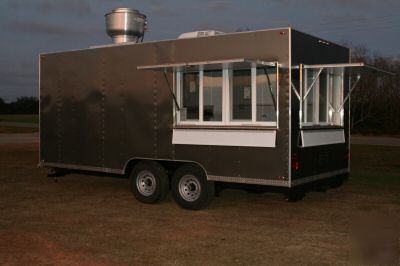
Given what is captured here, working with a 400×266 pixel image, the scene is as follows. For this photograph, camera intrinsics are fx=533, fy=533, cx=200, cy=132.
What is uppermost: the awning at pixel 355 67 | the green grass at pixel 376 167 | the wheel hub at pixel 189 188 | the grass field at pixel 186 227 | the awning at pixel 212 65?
the awning at pixel 212 65

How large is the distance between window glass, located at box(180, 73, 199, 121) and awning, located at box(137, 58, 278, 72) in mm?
267

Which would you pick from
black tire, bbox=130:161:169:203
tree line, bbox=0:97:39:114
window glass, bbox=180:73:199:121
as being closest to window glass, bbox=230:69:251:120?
window glass, bbox=180:73:199:121

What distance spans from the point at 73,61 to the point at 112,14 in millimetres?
1366

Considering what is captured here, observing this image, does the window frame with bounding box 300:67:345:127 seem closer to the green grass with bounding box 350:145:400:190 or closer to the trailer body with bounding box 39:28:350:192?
the trailer body with bounding box 39:28:350:192

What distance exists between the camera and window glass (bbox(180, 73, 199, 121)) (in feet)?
29.5

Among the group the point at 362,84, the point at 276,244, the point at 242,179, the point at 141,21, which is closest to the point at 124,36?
the point at 141,21

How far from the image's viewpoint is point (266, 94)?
8.18 meters

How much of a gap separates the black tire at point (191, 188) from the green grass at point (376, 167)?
471 cm

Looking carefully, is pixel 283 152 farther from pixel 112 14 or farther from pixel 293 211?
pixel 112 14

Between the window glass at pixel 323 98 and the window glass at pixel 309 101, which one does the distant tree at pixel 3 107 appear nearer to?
the window glass at pixel 323 98

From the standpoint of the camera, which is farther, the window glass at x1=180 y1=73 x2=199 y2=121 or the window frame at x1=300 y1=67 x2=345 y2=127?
the window glass at x1=180 y1=73 x2=199 y2=121

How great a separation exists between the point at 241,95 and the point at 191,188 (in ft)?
5.80

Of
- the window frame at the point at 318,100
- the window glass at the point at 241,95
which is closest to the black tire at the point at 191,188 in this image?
the window glass at the point at 241,95

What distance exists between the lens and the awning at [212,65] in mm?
7676
